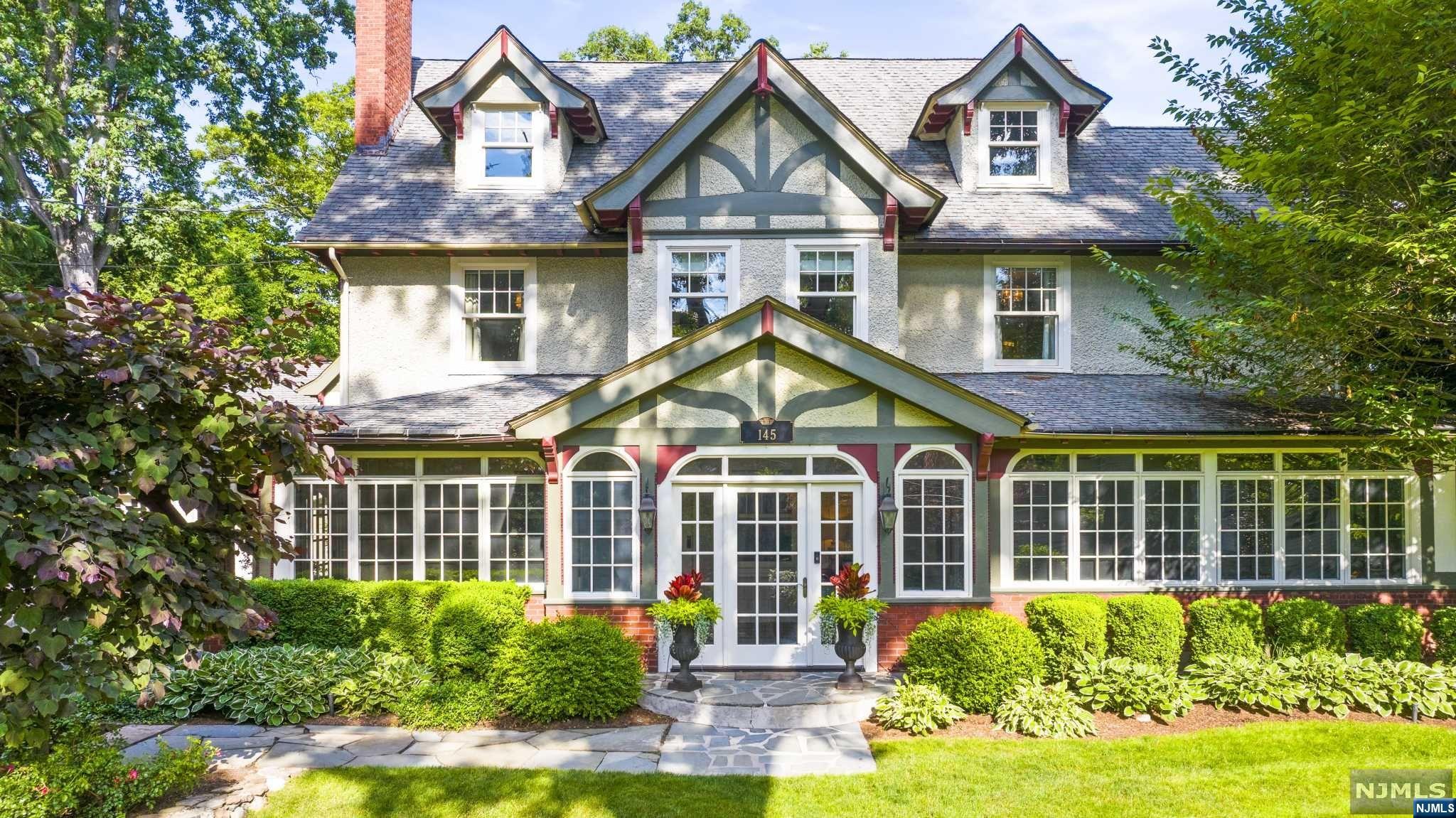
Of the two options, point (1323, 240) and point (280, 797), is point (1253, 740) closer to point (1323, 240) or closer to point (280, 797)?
point (1323, 240)

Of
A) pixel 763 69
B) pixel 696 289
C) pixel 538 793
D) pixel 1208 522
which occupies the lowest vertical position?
pixel 538 793

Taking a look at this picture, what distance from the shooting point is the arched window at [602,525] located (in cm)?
1021

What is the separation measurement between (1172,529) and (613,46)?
1055 inches

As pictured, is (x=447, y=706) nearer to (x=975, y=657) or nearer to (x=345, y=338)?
(x=975, y=657)

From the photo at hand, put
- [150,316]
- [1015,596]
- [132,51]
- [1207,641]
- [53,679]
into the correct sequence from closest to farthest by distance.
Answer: [53,679] < [150,316] < [1207,641] < [1015,596] < [132,51]

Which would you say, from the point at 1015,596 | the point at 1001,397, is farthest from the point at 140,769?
the point at 1001,397

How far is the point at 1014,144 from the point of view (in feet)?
43.3

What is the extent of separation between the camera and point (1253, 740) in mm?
7855

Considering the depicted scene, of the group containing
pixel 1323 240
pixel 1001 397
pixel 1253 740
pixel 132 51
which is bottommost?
pixel 1253 740

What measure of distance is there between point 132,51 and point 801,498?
2158cm

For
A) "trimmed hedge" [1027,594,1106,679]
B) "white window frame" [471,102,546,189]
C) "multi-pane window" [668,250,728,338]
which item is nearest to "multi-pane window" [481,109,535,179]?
"white window frame" [471,102,546,189]

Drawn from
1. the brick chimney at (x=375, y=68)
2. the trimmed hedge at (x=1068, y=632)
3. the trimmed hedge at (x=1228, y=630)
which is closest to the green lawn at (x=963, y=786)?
the trimmed hedge at (x=1068, y=632)

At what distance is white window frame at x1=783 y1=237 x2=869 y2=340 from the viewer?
37.6 ft

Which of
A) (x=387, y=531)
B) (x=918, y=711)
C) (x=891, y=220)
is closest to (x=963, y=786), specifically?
(x=918, y=711)
